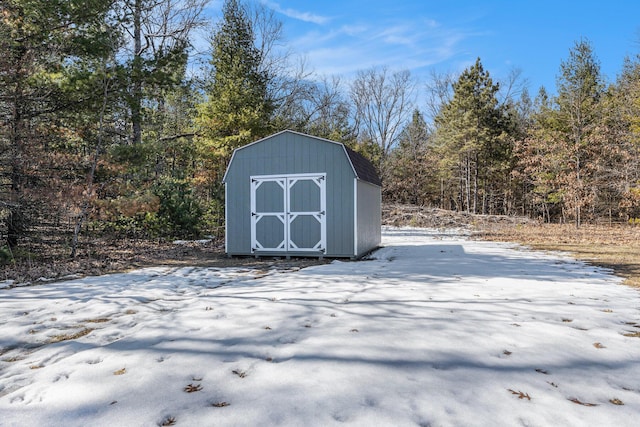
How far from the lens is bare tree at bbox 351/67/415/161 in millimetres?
29828

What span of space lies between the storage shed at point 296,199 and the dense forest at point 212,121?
222 centimetres

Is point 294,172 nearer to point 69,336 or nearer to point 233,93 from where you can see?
point 69,336

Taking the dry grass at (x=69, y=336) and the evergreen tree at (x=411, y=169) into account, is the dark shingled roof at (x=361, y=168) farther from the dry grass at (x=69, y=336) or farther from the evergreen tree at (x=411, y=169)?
the evergreen tree at (x=411, y=169)

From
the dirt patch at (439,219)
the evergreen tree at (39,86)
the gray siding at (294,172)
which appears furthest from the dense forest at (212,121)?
the dirt patch at (439,219)

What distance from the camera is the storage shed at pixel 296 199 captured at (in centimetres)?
912

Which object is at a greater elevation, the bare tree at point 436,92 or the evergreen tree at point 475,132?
the bare tree at point 436,92

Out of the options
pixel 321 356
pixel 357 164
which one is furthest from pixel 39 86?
pixel 321 356

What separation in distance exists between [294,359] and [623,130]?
2177 cm

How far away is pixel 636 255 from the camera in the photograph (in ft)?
29.8

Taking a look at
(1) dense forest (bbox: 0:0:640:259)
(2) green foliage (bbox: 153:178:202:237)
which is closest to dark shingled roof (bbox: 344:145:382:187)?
(1) dense forest (bbox: 0:0:640:259)

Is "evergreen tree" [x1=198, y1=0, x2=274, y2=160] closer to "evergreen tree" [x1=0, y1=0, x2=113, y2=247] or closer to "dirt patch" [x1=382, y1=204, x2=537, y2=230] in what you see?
A: "evergreen tree" [x1=0, y1=0, x2=113, y2=247]

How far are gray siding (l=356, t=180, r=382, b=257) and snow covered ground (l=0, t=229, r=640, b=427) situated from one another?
13.4 ft

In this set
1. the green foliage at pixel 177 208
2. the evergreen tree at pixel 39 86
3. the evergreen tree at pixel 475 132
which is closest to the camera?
the evergreen tree at pixel 39 86

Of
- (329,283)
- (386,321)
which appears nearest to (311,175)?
(329,283)
